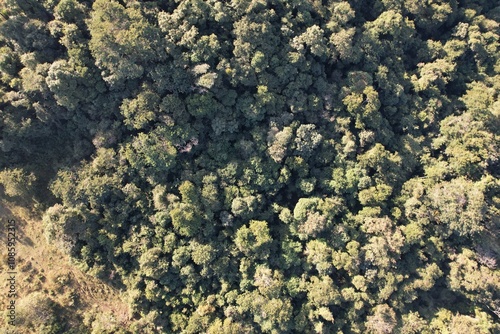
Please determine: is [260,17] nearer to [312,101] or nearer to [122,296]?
[312,101]

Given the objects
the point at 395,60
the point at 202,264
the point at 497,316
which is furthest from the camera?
the point at 395,60

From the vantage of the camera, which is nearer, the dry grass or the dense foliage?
the dense foliage

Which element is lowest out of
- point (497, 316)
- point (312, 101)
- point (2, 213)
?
point (497, 316)

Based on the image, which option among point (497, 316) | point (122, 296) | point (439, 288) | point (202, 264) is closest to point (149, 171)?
point (202, 264)

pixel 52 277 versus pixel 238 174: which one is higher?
pixel 238 174

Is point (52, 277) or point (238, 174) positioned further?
point (52, 277)

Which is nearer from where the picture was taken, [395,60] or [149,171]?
[149,171]

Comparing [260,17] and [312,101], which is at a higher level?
[260,17]

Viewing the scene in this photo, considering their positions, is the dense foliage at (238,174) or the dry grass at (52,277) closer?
the dense foliage at (238,174)
